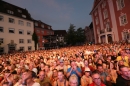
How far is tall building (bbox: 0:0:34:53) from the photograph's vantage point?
88.6 feet

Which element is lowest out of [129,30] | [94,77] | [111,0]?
[94,77]

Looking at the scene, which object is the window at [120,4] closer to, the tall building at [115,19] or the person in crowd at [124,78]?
the tall building at [115,19]

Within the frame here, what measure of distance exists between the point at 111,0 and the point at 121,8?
12.6 ft

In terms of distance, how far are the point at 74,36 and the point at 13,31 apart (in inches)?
1065

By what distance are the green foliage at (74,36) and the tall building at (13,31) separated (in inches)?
716

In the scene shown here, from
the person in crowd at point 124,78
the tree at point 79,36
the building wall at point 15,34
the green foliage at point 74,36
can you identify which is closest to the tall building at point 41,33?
the building wall at point 15,34

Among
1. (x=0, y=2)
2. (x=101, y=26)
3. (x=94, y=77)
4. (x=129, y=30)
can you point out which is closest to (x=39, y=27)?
(x=0, y=2)

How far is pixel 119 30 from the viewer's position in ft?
71.4

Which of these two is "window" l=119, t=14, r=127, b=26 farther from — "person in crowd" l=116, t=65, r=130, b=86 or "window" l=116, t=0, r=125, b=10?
"person in crowd" l=116, t=65, r=130, b=86

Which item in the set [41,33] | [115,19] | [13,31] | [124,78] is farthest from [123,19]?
[41,33]

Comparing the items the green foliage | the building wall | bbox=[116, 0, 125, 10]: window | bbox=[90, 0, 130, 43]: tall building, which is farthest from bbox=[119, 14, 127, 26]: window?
the building wall

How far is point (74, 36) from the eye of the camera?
154 ft

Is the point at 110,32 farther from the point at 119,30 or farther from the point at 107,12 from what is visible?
the point at 107,12

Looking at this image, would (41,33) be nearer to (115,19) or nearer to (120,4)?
(115,19)
